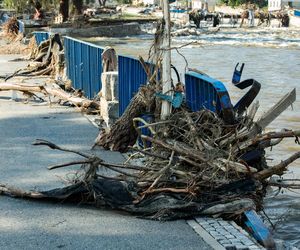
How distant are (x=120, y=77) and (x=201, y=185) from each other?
495 cm

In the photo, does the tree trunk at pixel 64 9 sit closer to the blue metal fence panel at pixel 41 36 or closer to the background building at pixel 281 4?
the blue metal fence panel at pixel 41 36

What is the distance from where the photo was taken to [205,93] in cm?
824

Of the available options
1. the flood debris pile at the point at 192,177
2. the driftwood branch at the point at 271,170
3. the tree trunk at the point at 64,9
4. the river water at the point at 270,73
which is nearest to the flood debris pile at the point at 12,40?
the tree trunk at the point at 64,9

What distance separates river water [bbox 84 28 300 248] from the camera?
848 cm

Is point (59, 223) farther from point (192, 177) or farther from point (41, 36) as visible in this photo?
point (41, 36)

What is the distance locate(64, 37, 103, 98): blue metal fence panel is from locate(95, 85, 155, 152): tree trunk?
3862 millimetres

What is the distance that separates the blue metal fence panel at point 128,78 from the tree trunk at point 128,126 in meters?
0.75

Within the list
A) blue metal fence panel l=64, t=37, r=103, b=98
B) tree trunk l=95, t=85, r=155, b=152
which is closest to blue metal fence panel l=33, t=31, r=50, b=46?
blue metal fence panel l=64, t=37, r=103, b=98

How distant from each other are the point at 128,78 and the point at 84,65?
15.4 feet

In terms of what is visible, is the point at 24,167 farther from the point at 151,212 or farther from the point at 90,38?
the point at 90,38

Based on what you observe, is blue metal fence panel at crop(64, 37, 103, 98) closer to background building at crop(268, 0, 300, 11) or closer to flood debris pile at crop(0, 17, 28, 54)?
flood debris pile at crop(0, 17, 28, 54)

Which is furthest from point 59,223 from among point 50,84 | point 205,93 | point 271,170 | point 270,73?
point 270,73

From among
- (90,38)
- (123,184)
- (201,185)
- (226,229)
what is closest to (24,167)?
(123,184)

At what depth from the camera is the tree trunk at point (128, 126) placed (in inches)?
350
